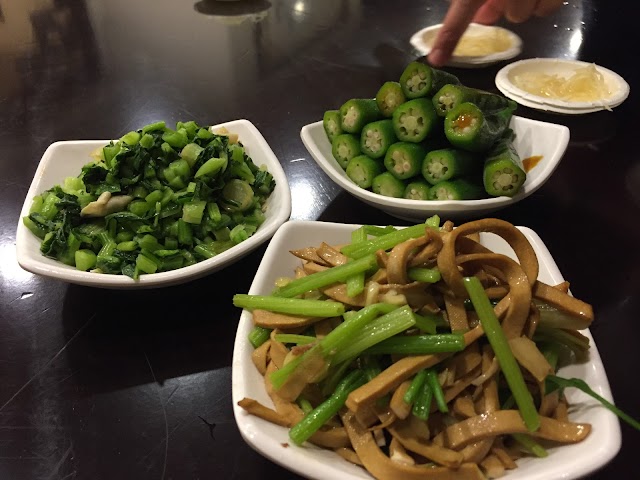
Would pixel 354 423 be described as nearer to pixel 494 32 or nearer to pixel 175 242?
pixel 175 242

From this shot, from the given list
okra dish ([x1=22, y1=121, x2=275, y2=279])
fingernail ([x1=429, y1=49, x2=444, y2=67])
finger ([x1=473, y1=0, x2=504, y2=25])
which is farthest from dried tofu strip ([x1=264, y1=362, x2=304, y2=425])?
finger ([x1=473, y1=0, x2=504, y2=25])

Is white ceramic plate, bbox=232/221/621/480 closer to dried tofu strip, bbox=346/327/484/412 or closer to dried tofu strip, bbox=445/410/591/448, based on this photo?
dried tofu strip, bbox=445/410/591/448

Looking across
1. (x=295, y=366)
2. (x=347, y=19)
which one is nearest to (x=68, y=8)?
(x=347, y=19)

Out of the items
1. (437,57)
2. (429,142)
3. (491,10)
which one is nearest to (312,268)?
(429,142)

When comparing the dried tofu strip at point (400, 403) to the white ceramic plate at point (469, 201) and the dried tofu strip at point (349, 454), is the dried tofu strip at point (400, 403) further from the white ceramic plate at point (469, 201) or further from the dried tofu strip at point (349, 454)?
the white ceramic plate at point (469, 201)

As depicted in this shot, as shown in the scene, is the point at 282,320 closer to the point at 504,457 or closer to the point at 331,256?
the point at 331,256

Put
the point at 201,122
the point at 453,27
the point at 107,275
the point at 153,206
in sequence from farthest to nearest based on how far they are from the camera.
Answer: the point at 201,122
the point at 453,27
the point at 153,206
the point at 107,275
